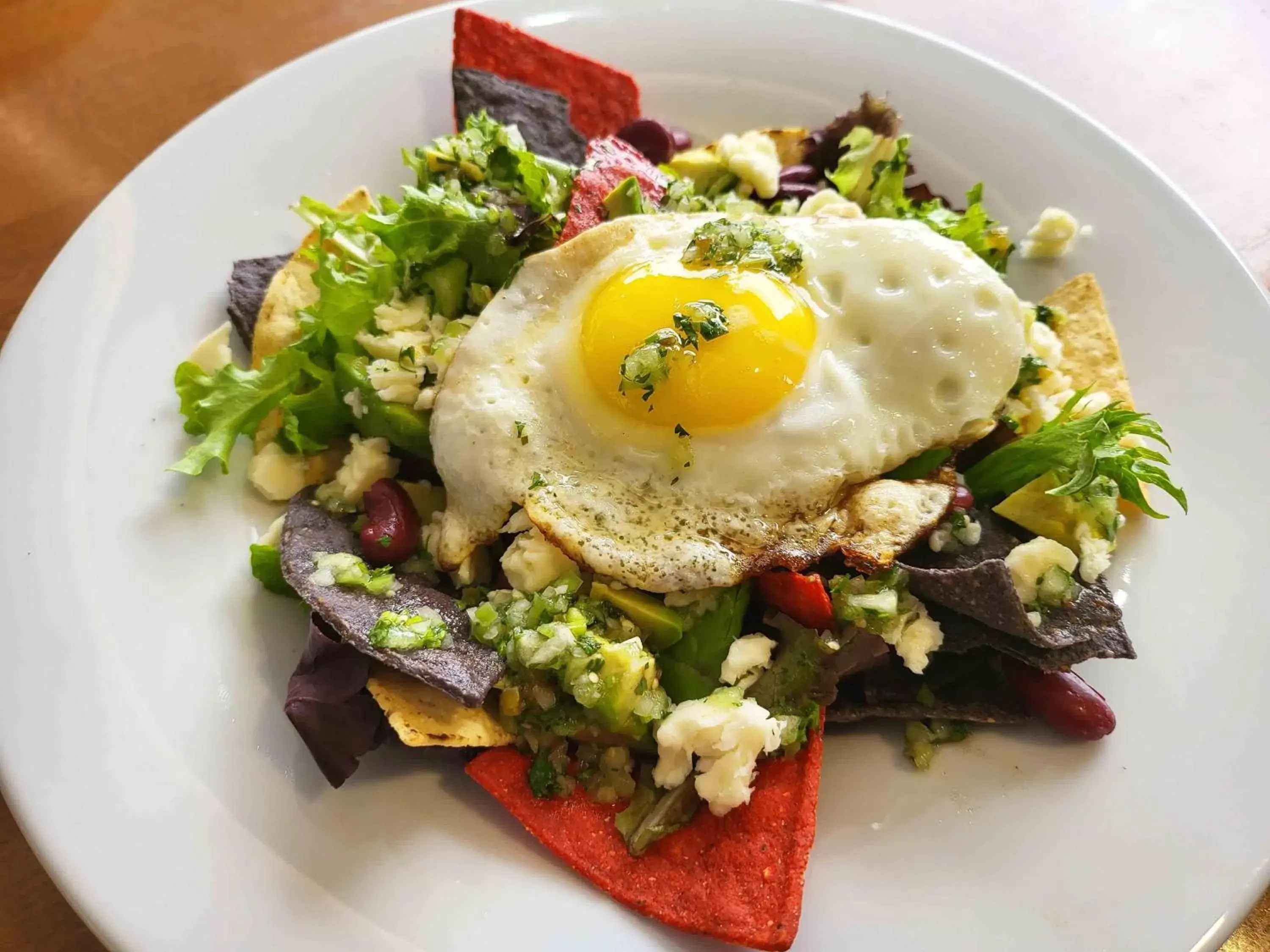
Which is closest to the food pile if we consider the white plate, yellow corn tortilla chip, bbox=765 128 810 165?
the white plate

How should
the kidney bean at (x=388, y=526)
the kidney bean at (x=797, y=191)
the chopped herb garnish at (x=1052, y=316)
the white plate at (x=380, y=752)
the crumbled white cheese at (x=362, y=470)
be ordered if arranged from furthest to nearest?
the kidney bean at (x=797, y=191), the chopped herb garnish at (x=1052, y=316), the crumbled white cheese at (x=362, y=470), the kidney bean at (x=388, y=526), the white plate at (x=380, y=752)

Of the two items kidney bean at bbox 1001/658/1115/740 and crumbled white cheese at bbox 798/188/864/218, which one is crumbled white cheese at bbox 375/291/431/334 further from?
kidney bean at bbox 1001/658/1115/740

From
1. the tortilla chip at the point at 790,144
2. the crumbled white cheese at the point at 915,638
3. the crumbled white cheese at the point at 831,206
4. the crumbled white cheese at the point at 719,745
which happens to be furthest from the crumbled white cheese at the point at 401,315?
the crumbled white cheese at the point at 915,638

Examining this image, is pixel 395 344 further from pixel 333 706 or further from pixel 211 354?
pixel 333 706

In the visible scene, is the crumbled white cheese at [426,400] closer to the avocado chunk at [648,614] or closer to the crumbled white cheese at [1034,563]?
the avocado chunk at [648,614]

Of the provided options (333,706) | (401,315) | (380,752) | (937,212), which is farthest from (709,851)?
(937,212)

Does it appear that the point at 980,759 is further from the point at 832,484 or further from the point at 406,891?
the point at 406,891
